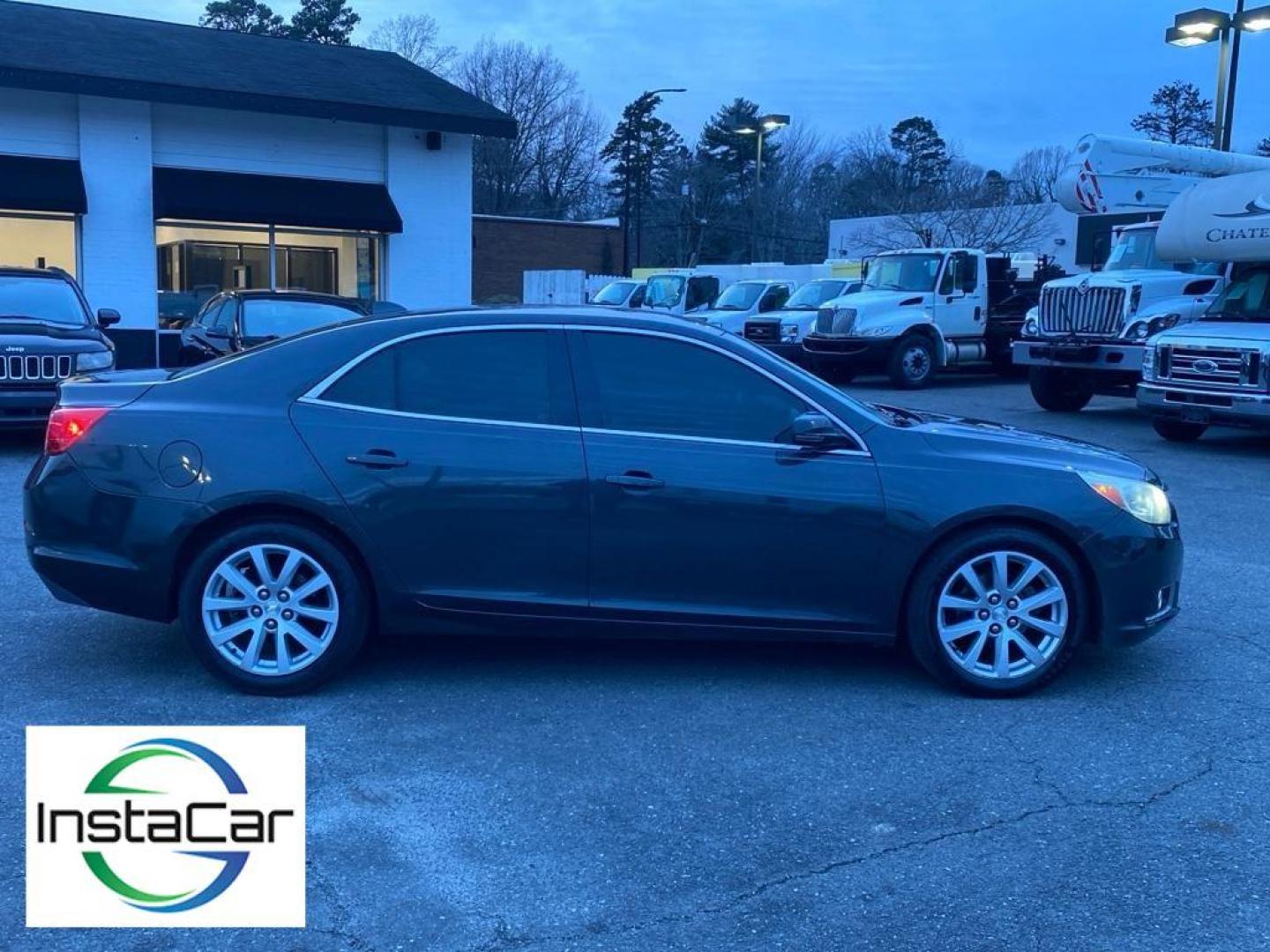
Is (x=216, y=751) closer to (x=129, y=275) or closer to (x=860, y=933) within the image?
(x=860, y=933)

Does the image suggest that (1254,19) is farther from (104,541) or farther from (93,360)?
(104,541)

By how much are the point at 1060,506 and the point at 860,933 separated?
2.41m

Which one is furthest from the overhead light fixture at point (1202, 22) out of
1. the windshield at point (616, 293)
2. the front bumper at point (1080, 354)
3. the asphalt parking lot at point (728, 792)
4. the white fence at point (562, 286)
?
the white fence at point (562, 286)

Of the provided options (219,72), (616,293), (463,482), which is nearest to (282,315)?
(463,482)

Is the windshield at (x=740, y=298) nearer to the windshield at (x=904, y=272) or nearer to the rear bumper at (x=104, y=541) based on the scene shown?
the windshield at (x=904, y=272)

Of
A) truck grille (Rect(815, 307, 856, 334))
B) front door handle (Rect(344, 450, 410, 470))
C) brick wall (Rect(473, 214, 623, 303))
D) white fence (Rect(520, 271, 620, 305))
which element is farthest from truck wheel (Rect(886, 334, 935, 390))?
brick wall (Rect(473, 214, 623, 303))

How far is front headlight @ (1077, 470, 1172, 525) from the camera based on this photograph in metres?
5.38

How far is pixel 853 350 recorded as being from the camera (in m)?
21.8

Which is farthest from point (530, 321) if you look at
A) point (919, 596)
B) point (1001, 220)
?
point (1001, 220)

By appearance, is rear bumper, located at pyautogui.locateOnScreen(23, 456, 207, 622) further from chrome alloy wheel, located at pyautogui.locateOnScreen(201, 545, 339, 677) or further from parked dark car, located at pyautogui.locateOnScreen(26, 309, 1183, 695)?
chrome alloy wheel, located at pyautogui.locateOnScreen(201, 545, 339, 677)

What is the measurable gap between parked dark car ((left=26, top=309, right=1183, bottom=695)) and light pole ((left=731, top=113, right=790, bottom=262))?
34.2m

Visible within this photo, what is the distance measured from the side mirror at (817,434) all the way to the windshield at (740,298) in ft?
69.8

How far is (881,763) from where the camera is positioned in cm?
463

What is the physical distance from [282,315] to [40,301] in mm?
Result: 2294
